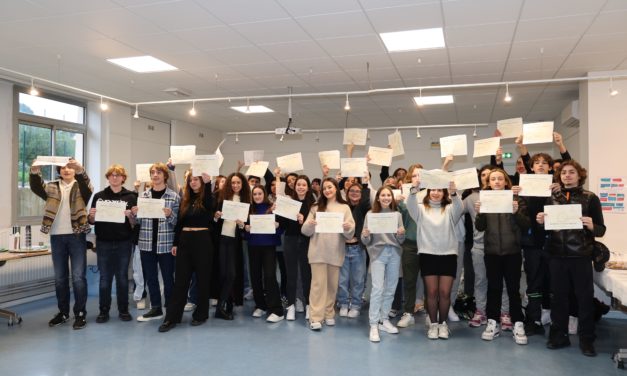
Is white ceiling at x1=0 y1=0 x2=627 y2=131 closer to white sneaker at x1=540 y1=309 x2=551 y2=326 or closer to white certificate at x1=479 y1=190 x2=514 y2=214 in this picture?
white certificate at x1=479 y1=190 x2=514 y2=214

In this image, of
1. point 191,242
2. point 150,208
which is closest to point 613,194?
point 191,242

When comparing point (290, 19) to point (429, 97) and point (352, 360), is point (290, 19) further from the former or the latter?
point (429, 97)

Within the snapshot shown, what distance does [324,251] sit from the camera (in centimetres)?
443

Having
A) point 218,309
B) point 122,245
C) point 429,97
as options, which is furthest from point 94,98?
point 429,97

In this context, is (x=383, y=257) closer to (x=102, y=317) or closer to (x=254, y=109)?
(x=102, y=317)

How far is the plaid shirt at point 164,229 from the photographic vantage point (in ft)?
15.1

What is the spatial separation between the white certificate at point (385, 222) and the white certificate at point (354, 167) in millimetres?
729

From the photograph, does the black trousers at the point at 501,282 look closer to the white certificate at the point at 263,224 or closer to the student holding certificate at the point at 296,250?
the student holding certificate at the point at 296,250

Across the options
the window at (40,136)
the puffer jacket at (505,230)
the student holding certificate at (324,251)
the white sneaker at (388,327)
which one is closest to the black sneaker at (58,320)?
the student holding certificate at (324,251)

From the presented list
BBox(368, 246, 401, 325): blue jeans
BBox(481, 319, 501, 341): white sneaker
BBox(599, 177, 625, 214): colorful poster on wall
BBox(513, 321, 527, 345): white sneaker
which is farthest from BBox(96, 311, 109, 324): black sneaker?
BBox(599, 177, 625, 214): colorful poster on wall

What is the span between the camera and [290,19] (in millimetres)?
4402

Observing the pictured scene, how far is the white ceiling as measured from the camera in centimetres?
416

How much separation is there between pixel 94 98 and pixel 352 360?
6.54 metres

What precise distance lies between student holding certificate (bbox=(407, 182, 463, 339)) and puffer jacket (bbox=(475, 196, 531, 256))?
279 mm
